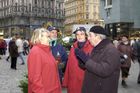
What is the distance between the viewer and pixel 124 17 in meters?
63.4

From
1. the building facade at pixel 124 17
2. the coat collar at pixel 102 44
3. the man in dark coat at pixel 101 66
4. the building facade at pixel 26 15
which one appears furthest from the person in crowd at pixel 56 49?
the building facade at pixel 26 15

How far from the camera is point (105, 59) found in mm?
5477

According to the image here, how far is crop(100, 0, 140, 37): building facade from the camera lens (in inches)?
2484

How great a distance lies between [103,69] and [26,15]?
131m

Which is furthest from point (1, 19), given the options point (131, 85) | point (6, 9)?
point (131, 85)

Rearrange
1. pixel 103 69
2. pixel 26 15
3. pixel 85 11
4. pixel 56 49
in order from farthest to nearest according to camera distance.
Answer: pixel 85 11 < pixel 26 15 < pixel 56 49 < pixel 103 69

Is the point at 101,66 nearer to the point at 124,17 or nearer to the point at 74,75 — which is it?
the point at 74,75

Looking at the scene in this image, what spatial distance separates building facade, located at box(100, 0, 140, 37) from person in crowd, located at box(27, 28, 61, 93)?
188ft

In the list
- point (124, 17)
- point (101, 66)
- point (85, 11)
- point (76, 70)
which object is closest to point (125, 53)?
point (76, 70)

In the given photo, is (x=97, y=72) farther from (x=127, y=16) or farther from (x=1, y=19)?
(x=1, y=19)

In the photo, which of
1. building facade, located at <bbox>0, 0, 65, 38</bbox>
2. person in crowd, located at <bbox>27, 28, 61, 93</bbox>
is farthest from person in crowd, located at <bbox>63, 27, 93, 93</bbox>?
building facade, located at <bbox>0, 0, 65, 38</bbox>

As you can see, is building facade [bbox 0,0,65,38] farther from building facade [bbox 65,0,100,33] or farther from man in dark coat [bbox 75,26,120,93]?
man in dark coat [bbox 75,26,120,93]

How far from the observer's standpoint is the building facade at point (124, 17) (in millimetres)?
63094

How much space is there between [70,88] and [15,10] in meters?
128
